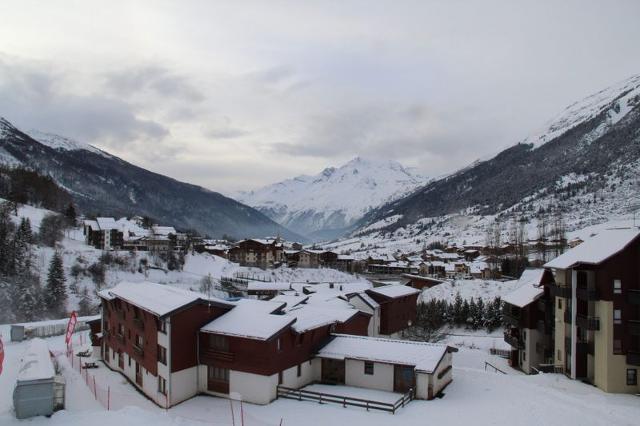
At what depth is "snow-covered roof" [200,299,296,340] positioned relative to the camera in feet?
88.8

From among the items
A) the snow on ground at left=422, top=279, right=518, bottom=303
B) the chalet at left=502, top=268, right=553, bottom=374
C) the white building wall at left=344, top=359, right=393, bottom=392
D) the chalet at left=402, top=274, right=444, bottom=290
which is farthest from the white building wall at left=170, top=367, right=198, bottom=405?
the chalet at left=402, top=274, right=444, bottom=290

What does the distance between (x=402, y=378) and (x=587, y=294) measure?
12.6m

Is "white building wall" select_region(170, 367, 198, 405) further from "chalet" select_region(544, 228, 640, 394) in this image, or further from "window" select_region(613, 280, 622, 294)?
"window" select_region(613, 280, 622, 294)

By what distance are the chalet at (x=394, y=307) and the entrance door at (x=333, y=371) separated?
21251 millimetres

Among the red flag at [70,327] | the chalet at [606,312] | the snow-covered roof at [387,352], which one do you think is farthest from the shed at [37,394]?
the chalet at [606,312]

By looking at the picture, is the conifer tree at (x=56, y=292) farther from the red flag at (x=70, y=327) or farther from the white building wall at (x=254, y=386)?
the white building wall at (x=254, y=386)

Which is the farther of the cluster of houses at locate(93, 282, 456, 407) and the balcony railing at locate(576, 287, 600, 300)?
the balcony railing at locate(576, 287, 600, 300)

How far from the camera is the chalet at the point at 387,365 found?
27359 mm

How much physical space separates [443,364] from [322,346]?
7316 millimetres

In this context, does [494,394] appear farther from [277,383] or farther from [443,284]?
[443,284]

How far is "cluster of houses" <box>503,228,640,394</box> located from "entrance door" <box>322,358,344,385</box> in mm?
14819

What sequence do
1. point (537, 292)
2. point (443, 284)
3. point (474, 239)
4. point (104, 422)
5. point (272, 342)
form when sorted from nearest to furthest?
point (104, 422) → point (272, 342) → point (537, 292) → point (443, 284) → point (474, 239)

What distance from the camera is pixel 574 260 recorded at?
105 ft

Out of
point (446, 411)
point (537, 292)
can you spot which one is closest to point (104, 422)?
point (446, 411)
